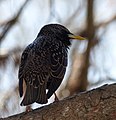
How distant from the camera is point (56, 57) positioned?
3754mm

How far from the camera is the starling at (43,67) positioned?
3448mm

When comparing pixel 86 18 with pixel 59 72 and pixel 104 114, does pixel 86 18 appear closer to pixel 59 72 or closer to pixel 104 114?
pixel 59 72

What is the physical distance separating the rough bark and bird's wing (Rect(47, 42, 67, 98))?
0.27m

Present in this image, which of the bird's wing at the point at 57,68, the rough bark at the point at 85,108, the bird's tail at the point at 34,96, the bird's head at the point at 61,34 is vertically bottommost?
the rough bark at the point at 85,108

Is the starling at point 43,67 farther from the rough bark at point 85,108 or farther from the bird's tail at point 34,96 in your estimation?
the rough bark at point 85,108

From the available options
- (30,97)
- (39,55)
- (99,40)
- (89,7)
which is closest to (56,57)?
(39,55)

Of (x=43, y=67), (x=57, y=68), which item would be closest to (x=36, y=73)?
(x=43, y=67)

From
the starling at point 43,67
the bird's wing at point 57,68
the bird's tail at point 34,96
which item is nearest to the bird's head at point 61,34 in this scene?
the starling at point 43,67

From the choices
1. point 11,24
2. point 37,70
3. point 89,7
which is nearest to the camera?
point 37,70

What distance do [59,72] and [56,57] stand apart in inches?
6.9

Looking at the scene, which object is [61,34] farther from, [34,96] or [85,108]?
[85,108]

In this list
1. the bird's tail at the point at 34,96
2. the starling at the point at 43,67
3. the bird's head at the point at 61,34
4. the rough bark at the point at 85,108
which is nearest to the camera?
the rough bark at the point at 85,108

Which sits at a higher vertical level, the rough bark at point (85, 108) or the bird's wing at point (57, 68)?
the bird's wing at point (57, 68)

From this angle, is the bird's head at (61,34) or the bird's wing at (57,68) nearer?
the bird's wing at (57,68)
